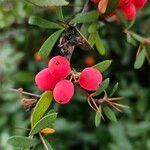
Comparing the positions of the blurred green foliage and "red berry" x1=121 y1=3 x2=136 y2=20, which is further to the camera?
the blurred green foliage

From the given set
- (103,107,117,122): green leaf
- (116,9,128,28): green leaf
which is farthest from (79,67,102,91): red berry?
(116,9,128,28): green leaf

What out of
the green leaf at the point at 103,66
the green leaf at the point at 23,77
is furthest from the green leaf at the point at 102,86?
the green leaf at the point at 23,77

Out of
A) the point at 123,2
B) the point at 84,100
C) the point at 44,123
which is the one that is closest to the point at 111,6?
the point at 123,2

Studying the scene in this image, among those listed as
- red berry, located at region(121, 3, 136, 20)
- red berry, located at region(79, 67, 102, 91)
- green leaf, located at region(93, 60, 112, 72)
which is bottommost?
red berry, located at region(79, 67, 102, 91)

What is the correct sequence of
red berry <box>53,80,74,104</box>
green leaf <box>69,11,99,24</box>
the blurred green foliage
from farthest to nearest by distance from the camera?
the blurred green foliage, green leaf <box>69,11,99,24</box>, red berry <box>53,80,74,104</box>

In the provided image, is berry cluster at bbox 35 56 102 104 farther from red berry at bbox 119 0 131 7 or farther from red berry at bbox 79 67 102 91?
red berry at bbox 119 0 131 7

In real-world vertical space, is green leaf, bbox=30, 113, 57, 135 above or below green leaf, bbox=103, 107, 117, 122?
above

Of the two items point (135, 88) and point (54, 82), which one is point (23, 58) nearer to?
point (135, 88)

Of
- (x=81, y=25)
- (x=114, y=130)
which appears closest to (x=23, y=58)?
(x=114, y=130)
